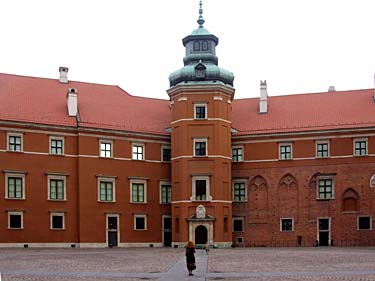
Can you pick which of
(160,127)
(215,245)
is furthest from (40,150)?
(215,245)

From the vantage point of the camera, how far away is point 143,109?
65.3m

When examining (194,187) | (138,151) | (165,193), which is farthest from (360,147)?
(138,151)

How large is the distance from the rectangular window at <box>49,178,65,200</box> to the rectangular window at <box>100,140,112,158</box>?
14.0 feet

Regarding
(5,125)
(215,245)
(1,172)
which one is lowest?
(215,245)

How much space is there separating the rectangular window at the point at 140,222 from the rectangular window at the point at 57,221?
6597 millimetres

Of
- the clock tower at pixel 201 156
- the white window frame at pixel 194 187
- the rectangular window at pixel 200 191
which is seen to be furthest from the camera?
the rectangular window at pixel 200 191

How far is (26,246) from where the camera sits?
179ft

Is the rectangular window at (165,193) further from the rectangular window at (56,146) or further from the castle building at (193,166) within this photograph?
the rectangular window at (56,146)

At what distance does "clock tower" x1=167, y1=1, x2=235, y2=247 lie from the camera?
195 ft

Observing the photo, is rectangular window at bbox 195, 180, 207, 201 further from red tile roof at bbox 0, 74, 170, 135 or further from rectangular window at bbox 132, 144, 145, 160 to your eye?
red tile roof at bbox 0, 74, 170, 135

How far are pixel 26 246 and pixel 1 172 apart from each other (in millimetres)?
6079

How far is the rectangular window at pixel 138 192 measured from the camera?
60438mm

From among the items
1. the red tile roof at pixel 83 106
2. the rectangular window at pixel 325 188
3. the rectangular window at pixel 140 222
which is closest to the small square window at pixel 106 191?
the rectangular window at pixel 140 222

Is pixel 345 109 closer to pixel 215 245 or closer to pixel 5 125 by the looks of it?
pixel 215 245
